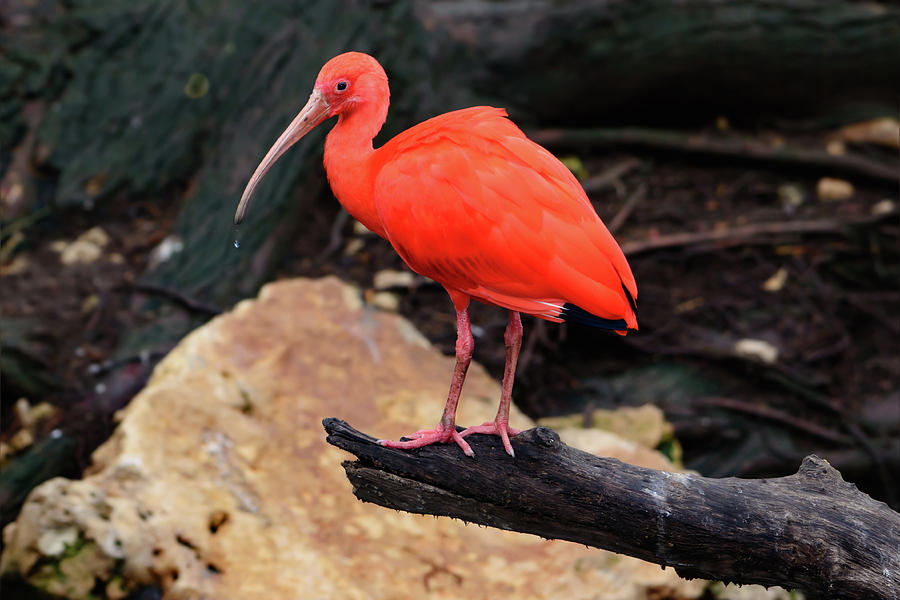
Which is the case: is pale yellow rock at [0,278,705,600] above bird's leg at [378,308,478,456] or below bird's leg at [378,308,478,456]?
below

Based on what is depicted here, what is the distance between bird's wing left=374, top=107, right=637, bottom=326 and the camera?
349 cm

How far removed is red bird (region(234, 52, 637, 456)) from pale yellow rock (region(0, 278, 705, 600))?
111 cm

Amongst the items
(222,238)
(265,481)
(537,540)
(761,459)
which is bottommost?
(761,459)

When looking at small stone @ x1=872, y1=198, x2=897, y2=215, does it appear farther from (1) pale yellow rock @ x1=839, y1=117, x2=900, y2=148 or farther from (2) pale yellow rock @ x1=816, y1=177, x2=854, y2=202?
(1) pale yellow rock @ x1=839, y1=117, x2=900, y2=148

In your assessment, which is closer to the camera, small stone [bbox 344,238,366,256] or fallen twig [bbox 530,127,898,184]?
small stone [bbox 344,238,366,256]

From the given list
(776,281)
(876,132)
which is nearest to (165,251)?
(776,281)

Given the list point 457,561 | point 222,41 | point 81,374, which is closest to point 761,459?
point 457,561

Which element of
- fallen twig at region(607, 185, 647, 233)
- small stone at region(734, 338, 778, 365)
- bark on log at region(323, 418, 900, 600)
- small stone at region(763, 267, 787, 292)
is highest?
bark on log at region(323, 418, 900, 600)

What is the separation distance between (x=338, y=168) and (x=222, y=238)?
3386 millimetres

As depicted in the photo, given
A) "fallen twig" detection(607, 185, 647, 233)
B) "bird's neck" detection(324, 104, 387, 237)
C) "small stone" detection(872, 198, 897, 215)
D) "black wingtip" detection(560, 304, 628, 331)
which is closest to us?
"black wingtip" detection(560, 304, 628, 331)

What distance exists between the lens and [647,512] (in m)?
3.47

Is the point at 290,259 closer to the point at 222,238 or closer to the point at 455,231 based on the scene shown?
the point at 222,238

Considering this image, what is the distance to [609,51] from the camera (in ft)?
26.3

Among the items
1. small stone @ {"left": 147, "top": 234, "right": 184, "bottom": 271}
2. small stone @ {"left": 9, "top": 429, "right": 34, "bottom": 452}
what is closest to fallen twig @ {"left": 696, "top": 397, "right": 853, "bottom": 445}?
small stone @ {"left": 147, "top": 234, "right": 184, "bottom": 271}
